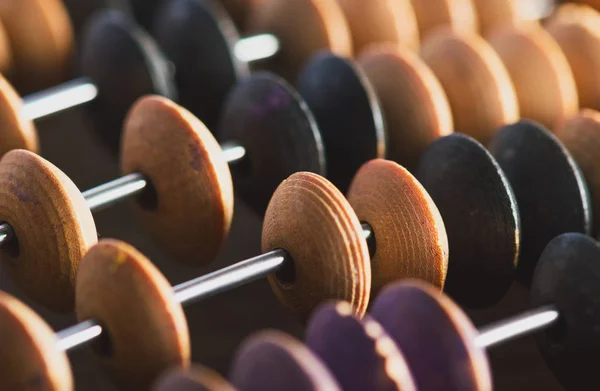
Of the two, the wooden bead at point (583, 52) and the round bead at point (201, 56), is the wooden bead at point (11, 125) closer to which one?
the round bead at point (201, 56)

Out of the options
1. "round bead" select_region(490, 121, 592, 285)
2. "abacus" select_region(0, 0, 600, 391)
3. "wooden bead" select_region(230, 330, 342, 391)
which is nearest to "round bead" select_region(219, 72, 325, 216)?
"abacus" select_region(0, 0, 600, 391)

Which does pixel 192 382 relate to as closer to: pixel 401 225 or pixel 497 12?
pixel 401 225

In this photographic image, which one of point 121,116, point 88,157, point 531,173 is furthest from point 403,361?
point 88,157

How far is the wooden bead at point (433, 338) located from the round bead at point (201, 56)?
0.30 meters

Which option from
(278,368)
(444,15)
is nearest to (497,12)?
(444,15)

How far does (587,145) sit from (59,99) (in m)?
0.33

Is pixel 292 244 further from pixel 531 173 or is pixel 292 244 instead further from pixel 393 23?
pixel 393 23

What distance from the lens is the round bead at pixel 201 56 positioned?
669 millimetres

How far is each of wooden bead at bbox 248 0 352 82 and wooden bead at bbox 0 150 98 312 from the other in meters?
0.29

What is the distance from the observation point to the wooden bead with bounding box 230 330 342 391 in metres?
0.35

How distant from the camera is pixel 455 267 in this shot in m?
0.53

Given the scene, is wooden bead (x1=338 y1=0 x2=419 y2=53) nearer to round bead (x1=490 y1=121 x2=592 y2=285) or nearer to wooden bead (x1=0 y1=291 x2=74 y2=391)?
round bead (x1=490 y1=121 x2=592 y2=285)

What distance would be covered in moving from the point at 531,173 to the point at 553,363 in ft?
0.36

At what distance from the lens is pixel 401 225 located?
1.59 feet
